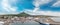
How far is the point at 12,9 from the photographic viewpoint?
133cm

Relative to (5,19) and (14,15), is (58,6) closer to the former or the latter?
(14,15)

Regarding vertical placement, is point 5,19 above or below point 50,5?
below

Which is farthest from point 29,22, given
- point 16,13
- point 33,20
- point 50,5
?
point 50,5

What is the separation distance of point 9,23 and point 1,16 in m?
0.12

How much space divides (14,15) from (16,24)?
10 cm

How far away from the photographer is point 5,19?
1.32 meters

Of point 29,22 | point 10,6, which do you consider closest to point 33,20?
point 29,22

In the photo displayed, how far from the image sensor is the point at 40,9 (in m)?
1.33

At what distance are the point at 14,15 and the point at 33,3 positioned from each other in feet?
0.82

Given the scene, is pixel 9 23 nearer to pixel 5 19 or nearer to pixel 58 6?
pixel 5 19

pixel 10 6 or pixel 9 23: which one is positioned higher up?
pixel 10 6

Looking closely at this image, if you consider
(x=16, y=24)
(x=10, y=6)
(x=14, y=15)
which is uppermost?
(x=10, y=6)

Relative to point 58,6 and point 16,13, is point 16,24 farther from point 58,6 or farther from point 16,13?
point 58,6

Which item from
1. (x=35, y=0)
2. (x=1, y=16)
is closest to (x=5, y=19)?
(x=1, y=16)
